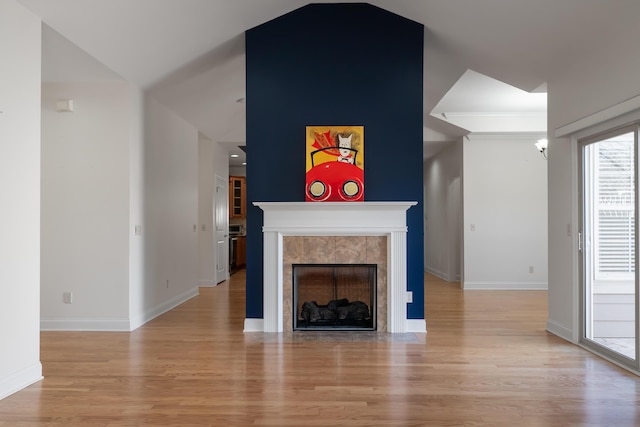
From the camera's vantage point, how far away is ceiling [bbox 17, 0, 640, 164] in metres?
3.56

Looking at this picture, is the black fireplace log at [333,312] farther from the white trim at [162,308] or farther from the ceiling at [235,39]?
the ceiling at [235,39]

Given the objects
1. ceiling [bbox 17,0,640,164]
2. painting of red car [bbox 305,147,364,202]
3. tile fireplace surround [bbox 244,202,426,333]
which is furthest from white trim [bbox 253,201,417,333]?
ceiling [bbox 17,0,640,164]

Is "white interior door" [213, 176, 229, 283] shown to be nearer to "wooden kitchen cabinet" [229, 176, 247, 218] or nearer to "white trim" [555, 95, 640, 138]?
"wooden kitchen cabinet" [229, 176, 247, 218]

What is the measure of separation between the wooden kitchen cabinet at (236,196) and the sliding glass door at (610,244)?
831 cm

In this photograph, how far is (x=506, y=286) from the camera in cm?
775

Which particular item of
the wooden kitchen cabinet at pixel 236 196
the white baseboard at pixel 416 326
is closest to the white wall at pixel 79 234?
the white baseboard at pixel 416 326

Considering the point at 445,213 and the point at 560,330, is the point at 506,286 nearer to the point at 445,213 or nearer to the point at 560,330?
the point at 445,213

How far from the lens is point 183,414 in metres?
2.66

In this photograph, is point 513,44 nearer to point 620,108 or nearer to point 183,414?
point 620,108

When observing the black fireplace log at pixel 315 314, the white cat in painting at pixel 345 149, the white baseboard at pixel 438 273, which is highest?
the white cat in painting at pixel 345 149

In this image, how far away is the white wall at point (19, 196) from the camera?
2955 millimetres

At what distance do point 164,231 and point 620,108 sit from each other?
4.96m

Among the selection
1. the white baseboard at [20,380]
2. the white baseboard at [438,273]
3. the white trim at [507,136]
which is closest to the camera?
the white baseboard at [20,380]

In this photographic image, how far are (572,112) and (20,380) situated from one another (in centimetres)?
493
